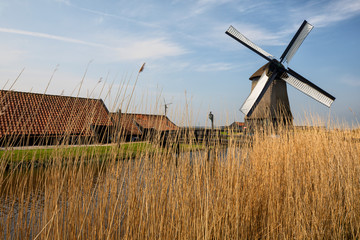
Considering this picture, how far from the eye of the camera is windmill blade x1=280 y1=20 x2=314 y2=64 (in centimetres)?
1056

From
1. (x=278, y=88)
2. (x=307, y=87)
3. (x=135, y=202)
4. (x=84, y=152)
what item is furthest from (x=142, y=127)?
(x=307, y=87)

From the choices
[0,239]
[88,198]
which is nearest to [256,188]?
[88,198]

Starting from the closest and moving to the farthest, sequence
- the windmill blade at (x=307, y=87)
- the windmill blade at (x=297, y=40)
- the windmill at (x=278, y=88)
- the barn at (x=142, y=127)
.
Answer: the barn at (x=142, y=127) → the windmill blade at (x=307, y=87) → the windmill at (x=278, y=88) → the windmill blade at (x=297, y=40)

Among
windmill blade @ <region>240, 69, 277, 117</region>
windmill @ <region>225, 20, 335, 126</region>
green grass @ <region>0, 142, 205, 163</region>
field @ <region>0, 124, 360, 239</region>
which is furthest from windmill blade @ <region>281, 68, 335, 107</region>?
green grass @ <region>0, 142, 205, 163</region>

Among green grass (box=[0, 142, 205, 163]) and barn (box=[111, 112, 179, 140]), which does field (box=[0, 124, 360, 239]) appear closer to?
green grass (box=[0, 142, 205, 163])

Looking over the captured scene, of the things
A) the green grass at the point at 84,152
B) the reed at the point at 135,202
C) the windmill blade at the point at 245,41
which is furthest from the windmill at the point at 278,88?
the green grass at the point at 84,152

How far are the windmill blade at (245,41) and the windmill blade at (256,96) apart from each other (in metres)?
0.94

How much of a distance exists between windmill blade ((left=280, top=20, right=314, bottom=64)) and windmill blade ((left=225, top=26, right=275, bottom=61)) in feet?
2.59

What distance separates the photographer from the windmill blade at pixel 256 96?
1000 cm

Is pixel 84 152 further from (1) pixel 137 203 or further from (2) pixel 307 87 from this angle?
(2) pixel 307 87

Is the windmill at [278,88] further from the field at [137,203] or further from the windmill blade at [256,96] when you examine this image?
the field at [137,203]

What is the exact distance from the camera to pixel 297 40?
10.8 metres

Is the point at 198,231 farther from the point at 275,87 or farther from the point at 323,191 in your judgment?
the point at 275,87

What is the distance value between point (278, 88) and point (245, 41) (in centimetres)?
293
